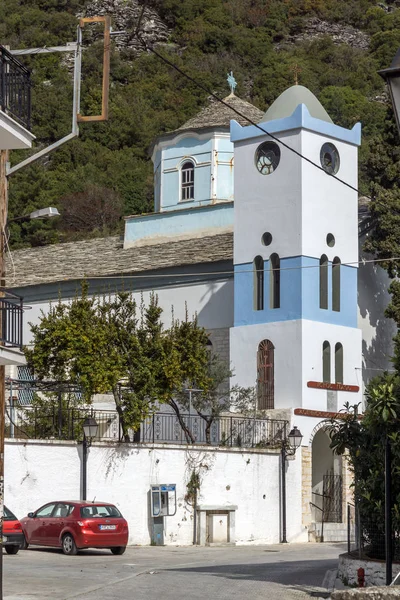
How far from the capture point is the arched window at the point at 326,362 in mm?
43000

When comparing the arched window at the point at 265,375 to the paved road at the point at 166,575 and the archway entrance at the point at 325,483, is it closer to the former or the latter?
the archway entrance at the point at 325,483

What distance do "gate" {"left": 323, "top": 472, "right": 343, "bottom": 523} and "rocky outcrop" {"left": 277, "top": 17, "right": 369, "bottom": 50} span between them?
9077 cm

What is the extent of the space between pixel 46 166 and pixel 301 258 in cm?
5691

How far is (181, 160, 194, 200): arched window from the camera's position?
5291cm

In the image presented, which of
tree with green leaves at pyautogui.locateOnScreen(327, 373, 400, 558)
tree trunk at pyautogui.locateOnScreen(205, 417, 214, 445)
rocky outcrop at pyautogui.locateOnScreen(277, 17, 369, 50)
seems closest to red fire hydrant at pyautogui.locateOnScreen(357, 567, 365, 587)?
tree with green leaves at pyautogui.locateOnScreen(327, 373, 400, 558)

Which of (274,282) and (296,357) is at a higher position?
(274,282)

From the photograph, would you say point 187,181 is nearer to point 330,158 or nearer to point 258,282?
point 330,158

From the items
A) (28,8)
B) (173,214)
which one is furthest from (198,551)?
(28,8)

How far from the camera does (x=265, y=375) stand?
4291 centimetres

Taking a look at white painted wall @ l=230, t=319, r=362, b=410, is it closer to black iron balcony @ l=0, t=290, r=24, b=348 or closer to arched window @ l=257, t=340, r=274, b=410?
arched window @ l=257, t=340, r=274, b=410

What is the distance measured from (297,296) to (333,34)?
94.9 meters

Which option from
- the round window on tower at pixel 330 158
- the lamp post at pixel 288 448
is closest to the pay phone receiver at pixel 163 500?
the lamp post at pixel 288 448

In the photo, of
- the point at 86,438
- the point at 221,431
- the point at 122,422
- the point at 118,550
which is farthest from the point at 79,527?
the point at 221,431

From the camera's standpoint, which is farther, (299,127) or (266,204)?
(266,204)
